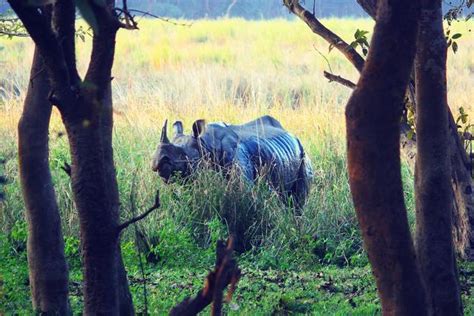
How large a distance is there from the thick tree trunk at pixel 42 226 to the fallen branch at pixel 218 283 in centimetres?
271

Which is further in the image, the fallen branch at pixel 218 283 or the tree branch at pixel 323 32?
the tree branch at pixel 323 32

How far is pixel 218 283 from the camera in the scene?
7.29 ft

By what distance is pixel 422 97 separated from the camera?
12.5 feet

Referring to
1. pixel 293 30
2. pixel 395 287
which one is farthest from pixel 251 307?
pixel 293 30

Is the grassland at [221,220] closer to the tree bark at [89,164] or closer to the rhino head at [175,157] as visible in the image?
the rhino head at [175,157]

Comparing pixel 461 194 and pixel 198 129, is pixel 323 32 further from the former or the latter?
pixel 198 129

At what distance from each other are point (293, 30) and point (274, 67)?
8.27 m

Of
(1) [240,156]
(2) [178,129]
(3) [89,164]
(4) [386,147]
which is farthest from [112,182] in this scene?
(2) [178,129]

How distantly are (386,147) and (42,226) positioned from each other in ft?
8.13

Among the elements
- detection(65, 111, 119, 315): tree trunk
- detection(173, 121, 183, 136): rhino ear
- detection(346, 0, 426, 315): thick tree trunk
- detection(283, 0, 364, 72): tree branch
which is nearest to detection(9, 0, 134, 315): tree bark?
detection(65, 111, 119, 315): tree trunk

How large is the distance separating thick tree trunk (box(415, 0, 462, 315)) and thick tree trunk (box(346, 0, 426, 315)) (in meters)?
0.54

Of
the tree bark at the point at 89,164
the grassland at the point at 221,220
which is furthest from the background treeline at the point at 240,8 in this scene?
the tree bark at the point at 89,164

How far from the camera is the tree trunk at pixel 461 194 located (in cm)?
651

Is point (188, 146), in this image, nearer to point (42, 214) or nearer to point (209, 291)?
point (42, 214)
